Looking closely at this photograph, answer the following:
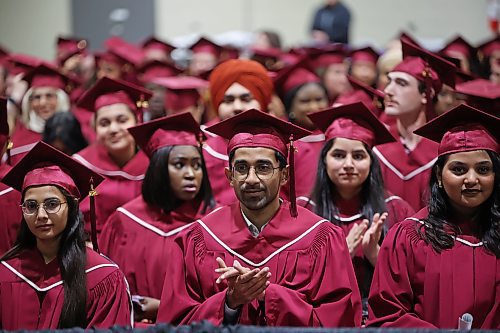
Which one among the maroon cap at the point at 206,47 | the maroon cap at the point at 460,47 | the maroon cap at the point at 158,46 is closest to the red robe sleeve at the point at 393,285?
the maroon cap at the point at 460,47

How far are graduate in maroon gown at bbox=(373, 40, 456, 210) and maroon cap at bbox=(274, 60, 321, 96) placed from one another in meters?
1.09

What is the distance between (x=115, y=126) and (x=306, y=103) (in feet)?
5.00

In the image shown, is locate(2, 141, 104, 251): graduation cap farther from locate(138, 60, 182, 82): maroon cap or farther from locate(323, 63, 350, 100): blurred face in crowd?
locate(138, 60, 182, 82): maroon cap

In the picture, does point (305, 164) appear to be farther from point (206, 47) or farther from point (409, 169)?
point (206, 47)

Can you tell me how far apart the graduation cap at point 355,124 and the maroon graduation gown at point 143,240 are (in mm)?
915

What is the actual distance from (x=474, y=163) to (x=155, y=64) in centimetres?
467

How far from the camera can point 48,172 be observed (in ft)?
12.1

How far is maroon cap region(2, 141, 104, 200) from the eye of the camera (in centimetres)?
367

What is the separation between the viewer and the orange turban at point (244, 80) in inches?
217

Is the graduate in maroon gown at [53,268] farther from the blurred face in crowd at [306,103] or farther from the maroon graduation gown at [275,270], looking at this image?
the blurred face in crowd at [306,103]

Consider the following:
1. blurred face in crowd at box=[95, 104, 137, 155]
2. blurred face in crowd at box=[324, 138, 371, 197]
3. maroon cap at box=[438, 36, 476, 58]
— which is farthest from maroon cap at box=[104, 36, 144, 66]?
blurred face in crowd at box=[324, 138, 371, 197]

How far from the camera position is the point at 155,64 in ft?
25.3

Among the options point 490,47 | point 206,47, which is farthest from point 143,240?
point 490,47

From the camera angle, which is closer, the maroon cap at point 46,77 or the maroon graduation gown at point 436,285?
the maroon graduation gown at point 436,285
